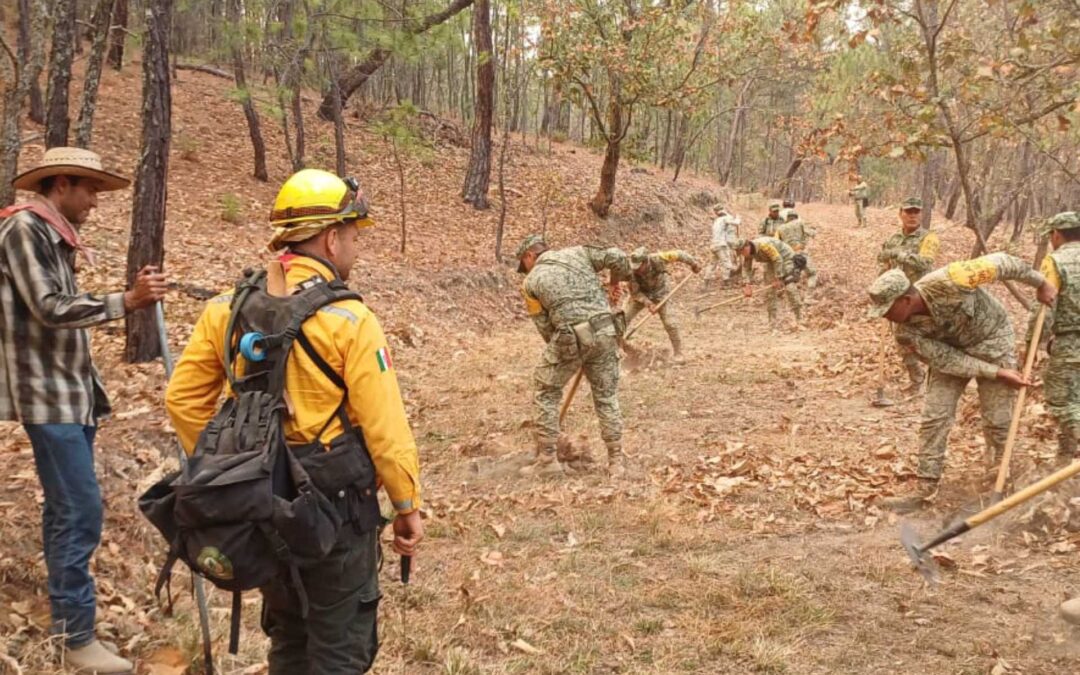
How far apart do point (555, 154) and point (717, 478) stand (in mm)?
19487

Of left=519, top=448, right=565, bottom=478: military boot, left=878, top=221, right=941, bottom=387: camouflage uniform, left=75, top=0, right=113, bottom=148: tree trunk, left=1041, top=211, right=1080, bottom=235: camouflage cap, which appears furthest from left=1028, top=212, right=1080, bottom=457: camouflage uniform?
left=75, top=0, right=113, bottom=148: tree trunk

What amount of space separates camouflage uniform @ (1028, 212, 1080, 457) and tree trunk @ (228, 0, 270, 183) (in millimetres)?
12584

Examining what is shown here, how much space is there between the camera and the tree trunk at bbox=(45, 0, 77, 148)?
8.39 meters

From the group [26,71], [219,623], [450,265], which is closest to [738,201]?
[450,265]

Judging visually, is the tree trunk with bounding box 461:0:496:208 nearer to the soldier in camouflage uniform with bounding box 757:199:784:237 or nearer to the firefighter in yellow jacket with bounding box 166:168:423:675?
the soldier in camouflage uniform with bounding box 757:199:784:237

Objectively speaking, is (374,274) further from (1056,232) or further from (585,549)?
(1056,232)

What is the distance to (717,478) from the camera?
22.1 ft

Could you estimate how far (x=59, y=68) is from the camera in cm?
857

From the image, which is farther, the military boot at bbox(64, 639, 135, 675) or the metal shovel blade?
the metal shovel blade

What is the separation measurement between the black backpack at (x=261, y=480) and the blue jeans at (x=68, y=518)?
0.89 m

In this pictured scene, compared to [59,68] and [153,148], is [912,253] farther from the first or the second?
[59,68]

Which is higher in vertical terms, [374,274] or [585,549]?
[374,274]

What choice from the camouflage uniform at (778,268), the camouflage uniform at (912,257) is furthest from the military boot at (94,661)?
the camouflage uniform at (778,268)

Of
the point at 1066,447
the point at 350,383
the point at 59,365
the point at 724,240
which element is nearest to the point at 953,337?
the point at 1066,447
